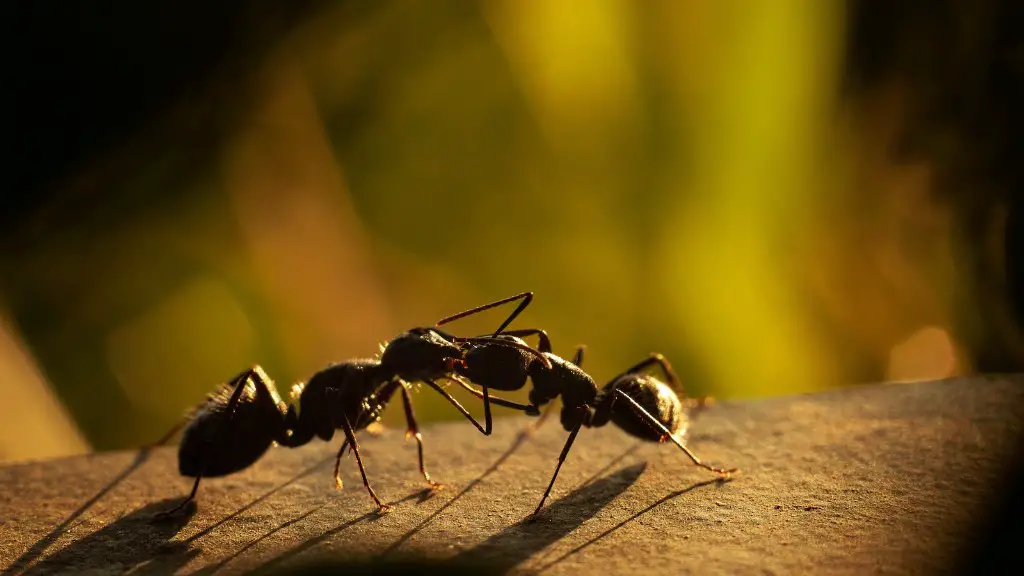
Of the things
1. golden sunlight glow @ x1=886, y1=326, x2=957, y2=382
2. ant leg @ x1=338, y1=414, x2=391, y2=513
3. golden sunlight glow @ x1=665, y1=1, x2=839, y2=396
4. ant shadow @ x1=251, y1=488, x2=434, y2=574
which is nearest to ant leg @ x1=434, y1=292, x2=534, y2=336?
ant leg @ x1=338, y1=414, x2=391, y2=513

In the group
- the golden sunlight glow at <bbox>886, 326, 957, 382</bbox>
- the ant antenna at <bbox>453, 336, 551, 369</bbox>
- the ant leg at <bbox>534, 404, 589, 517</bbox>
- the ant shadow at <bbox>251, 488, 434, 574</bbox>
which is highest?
the ant antenna at <bbox>453, 336, 551, 369</bbox>

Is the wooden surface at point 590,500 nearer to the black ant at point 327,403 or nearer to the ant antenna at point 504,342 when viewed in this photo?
the black ant at point 327,403

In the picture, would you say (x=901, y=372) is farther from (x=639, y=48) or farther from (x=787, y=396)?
(x=639, y=48)

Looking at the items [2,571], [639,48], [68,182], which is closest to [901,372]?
[639,48]

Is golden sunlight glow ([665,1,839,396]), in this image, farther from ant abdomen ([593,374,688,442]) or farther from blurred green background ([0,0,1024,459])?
ant abdomen ([593,374,688,442])

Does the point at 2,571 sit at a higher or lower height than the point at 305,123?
lower

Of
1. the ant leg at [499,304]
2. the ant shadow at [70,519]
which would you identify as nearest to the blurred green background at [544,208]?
the ant shadow at [70,519]
